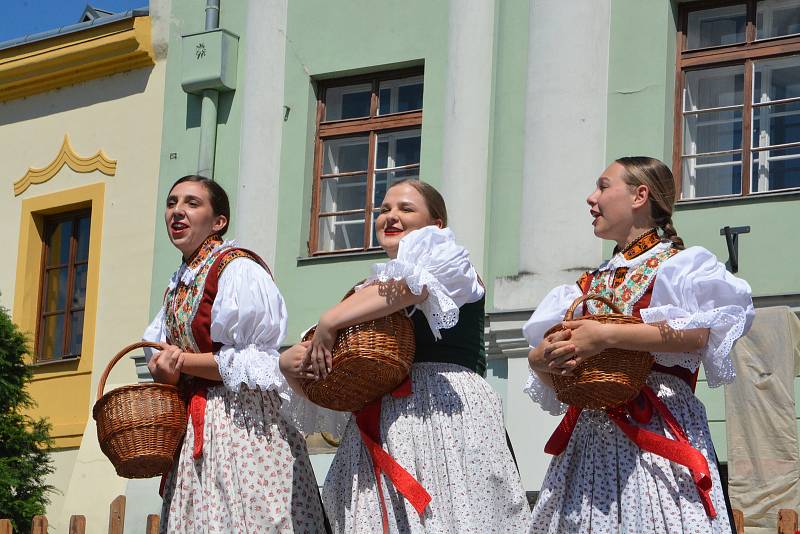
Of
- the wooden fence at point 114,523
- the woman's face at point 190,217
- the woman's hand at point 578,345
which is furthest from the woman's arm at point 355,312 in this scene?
the wooden fence at point 114,523

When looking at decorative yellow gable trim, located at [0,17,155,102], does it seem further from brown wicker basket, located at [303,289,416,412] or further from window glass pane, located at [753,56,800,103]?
brown wicker basket, located at [303,289,416,412]

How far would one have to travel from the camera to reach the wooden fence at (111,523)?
34.7 feet

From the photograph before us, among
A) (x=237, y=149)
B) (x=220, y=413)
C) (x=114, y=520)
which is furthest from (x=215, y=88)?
(x=220, y=413)

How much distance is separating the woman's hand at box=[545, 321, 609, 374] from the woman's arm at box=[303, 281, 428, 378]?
0.62 metres

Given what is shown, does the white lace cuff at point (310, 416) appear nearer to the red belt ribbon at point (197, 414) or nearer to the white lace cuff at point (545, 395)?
the red belt ribbon at point (197, 414)

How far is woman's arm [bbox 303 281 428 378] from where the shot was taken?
17.9ft

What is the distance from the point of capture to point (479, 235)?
463 inches

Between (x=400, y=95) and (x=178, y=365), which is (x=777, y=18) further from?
(x=178, y=365)

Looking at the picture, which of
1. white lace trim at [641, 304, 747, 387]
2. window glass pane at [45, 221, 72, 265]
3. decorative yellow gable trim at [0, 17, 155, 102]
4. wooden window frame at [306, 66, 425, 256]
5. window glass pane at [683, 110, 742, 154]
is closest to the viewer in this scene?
white lace trim at [641, 304, 747, 387]

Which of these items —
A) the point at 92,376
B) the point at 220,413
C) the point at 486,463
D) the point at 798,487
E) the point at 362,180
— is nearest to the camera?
the point at 486,463

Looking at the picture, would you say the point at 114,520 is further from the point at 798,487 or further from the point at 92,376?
the point at 798,487

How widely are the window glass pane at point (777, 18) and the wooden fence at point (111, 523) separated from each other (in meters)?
5.16

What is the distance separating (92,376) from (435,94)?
376 centimetres

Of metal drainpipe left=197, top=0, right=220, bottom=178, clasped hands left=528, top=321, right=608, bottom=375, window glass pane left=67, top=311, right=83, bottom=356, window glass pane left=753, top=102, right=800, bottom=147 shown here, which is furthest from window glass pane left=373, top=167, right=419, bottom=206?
clasped hands left=528, top=321, right=608, bottom=375
